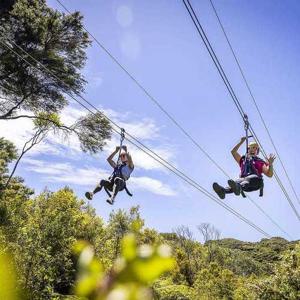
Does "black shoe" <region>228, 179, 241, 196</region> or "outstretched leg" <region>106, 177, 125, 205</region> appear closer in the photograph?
"black shoe" <region>228, 179, 241, 196</region>

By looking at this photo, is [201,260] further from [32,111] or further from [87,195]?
[87,195]

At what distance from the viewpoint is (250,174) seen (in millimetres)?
10664

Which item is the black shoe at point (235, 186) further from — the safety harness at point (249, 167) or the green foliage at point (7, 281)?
the green foliage at point (7, 281)

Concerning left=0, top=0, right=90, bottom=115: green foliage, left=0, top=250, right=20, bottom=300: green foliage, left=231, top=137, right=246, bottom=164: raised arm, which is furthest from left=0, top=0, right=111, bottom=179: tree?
left=0, top=250, right=20, bottom=300: green foliage

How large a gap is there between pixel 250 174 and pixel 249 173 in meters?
0.05

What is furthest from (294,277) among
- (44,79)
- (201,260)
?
(201,260)

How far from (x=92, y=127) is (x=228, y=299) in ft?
67.4

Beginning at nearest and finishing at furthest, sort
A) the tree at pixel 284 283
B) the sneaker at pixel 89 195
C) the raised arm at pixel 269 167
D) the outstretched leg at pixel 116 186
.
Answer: the raised arm at pixel 269 167
the outstretched leg at pixel 116 186
the sneaker at pixel 89 195
the tree at pixel 284 283

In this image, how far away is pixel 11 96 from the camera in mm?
19438

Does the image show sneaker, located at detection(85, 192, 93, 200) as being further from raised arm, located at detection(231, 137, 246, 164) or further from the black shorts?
raised arm, located at detection(231, 137, 246, 164)

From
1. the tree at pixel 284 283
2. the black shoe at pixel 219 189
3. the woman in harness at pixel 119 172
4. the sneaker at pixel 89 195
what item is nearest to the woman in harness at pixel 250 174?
the black shoe at pixel 219 189

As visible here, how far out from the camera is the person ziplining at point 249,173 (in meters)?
10.4

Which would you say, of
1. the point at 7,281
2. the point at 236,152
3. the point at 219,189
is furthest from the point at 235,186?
the point at 7,281

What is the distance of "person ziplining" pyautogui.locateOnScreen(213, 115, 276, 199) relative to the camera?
10430mm
